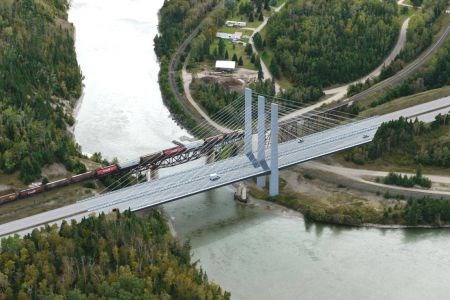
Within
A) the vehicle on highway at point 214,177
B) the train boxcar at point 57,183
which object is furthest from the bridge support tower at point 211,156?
the train boxcar at point 57,183

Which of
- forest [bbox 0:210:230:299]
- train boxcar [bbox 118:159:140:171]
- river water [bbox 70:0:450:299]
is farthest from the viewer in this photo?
train boxcar [bbox 118:159:140:171]

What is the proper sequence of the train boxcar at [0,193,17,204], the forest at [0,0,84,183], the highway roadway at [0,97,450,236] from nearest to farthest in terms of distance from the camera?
the highway roadway at [0,97,450,236]
the train boxcar at [0,193,17,204]
the forest at [0,0,84,183]

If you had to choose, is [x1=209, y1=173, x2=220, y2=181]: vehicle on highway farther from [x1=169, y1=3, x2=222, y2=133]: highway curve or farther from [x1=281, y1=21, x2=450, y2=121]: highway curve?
[x1=281, y1=21, x2=450, y2=121]: highway curve

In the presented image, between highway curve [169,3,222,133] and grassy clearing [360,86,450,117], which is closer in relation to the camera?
grassy clearing [360,86,450,117]

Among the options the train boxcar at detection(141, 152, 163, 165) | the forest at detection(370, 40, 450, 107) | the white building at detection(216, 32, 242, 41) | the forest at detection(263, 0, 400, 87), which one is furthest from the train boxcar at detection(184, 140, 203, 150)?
the white building at detection(216, 32, 242, 41)

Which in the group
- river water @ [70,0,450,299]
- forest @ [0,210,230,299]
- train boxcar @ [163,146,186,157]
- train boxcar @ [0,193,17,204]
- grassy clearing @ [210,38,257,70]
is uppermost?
grassy clearing @ [210,38,257,70]

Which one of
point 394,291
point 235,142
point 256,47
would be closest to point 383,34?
point 256,47

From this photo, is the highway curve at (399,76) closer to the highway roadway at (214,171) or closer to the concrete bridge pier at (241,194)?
the highway roadway at (214,171)
